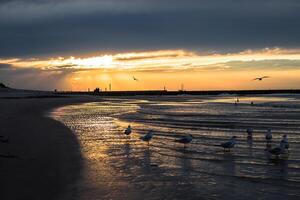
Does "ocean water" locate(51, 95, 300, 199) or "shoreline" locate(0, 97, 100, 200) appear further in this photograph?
"ocean water" locate(51, 95, 300, 199)

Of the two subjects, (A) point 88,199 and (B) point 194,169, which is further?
(B) point 194,169

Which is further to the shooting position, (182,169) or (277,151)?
(277,151)

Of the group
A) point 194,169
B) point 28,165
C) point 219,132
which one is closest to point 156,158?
point 194,169

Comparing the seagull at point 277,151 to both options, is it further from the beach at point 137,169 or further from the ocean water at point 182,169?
the beach at point 137,169

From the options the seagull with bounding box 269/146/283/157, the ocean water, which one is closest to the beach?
the ocean water

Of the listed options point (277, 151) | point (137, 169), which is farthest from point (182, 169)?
point (277, 151)

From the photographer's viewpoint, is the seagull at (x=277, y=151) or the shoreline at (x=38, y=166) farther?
the seagull at (x=277, y=151)

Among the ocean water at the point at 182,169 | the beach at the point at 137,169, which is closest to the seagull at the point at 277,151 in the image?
the ocean water at the point at 182,169

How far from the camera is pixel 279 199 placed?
916 centimetres

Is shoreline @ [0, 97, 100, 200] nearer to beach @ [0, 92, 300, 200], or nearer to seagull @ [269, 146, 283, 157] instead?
beach @ [0, 92, 300, 200]

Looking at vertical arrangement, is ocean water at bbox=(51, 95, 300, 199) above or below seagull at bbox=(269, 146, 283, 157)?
below

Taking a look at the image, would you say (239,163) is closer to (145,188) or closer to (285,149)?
(285,149)

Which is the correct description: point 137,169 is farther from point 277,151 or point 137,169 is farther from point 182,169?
point 277,151

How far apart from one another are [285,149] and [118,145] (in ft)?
18.8
